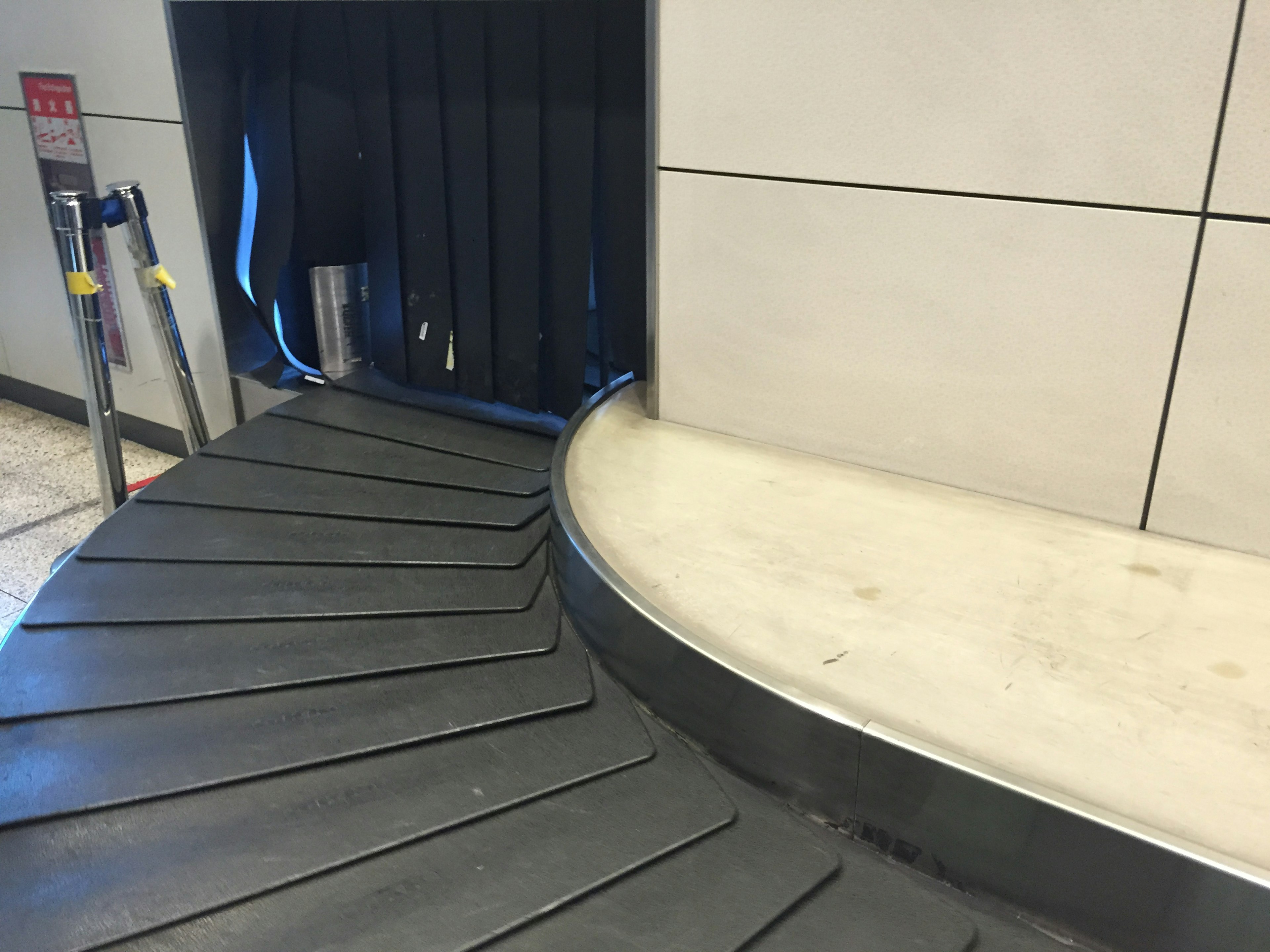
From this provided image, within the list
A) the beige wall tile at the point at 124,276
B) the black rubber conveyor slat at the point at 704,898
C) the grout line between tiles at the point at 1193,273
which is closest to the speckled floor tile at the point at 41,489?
the beige wall tile at the point at 124,276

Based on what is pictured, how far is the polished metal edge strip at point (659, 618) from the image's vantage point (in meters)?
1.02

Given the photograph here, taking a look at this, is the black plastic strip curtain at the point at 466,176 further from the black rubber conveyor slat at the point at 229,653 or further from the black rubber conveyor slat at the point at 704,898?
the black rubber conveyor slat at the point at 704,898

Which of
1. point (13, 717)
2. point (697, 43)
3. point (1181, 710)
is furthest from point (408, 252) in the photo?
point (1181, 710)

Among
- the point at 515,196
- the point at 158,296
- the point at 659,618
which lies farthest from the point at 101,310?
the point at 659,618

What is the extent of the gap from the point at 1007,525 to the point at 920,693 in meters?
0.40

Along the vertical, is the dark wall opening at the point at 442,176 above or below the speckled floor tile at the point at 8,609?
above

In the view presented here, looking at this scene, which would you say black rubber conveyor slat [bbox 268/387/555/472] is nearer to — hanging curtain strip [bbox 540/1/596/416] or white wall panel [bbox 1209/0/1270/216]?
hanging curtain strip [bbox 540/1/596/416]

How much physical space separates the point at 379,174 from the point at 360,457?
0.63 m

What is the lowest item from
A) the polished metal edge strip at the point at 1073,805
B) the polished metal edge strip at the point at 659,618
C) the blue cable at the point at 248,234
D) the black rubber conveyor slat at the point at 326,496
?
the black rubber conveyor slat at the point at 326,496

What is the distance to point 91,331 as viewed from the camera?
1.88 m

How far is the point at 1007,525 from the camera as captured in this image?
4.43 ft

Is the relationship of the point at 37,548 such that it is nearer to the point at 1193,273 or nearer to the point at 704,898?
the point at 704,898

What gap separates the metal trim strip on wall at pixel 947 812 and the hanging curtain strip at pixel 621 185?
0.80 metres

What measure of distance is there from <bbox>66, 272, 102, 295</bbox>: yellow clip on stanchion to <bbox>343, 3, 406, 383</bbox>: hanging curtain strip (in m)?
0.56
